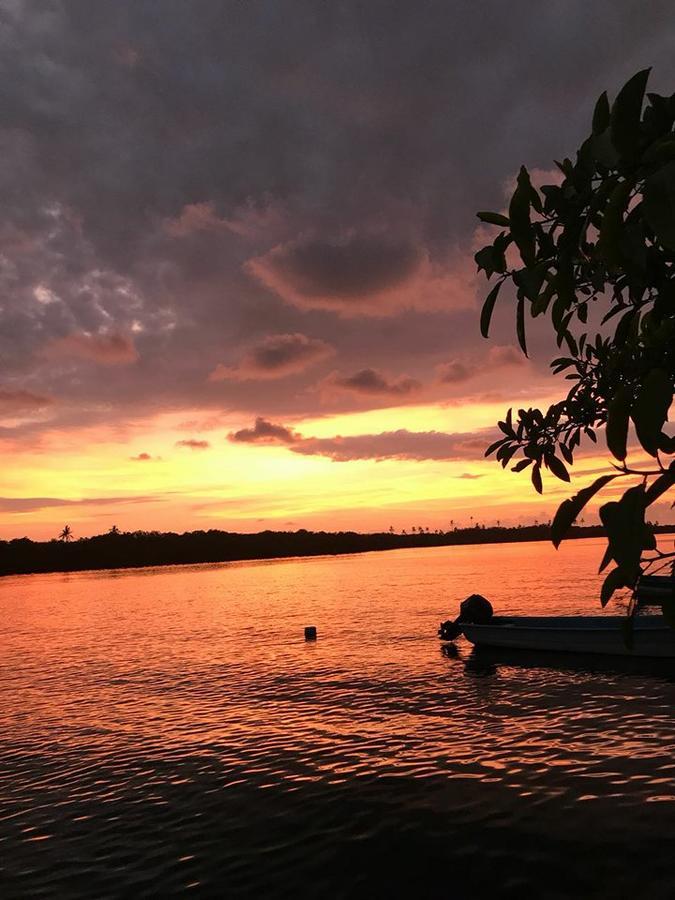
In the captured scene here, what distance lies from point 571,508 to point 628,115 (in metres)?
1.42

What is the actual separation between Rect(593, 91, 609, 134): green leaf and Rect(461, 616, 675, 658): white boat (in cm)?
2906

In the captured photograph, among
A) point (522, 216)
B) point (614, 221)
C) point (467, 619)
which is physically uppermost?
point (522, 216)

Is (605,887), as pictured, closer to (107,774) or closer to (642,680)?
(107,774)

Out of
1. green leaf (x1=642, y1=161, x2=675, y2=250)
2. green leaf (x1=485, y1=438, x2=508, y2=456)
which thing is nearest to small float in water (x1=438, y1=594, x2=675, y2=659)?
green leaf (x1=485, y1=438, x2=508, y2=456)

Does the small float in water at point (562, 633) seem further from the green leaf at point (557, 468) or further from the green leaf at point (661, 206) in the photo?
the green leaf at point (661, 206)

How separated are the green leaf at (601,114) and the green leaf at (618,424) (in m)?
1.20

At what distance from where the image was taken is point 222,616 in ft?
217

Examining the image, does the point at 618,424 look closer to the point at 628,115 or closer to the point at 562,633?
the point at 628,115

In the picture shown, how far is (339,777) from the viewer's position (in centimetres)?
1855

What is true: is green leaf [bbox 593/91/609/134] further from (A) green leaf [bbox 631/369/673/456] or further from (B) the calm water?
(B) the calm water

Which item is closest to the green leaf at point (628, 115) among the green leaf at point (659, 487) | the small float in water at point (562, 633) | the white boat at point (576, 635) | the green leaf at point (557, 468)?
the green leaf at point (659, 487)

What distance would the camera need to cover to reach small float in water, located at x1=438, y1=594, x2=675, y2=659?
31.2 metres

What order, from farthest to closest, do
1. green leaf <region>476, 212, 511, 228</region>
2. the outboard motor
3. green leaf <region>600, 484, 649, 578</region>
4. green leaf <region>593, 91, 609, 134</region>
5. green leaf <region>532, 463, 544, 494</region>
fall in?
the outboard motor, green leaf <region>532, 463, 544, 494</region>, green leaf <region>476, 212, 511, 228</region>, green leaf <region>593, 91, 609, 134</region>, green leaf <region>600, 484, 649, 578</region>

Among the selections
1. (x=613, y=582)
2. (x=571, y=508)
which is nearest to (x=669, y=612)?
(x=613, y=582)
